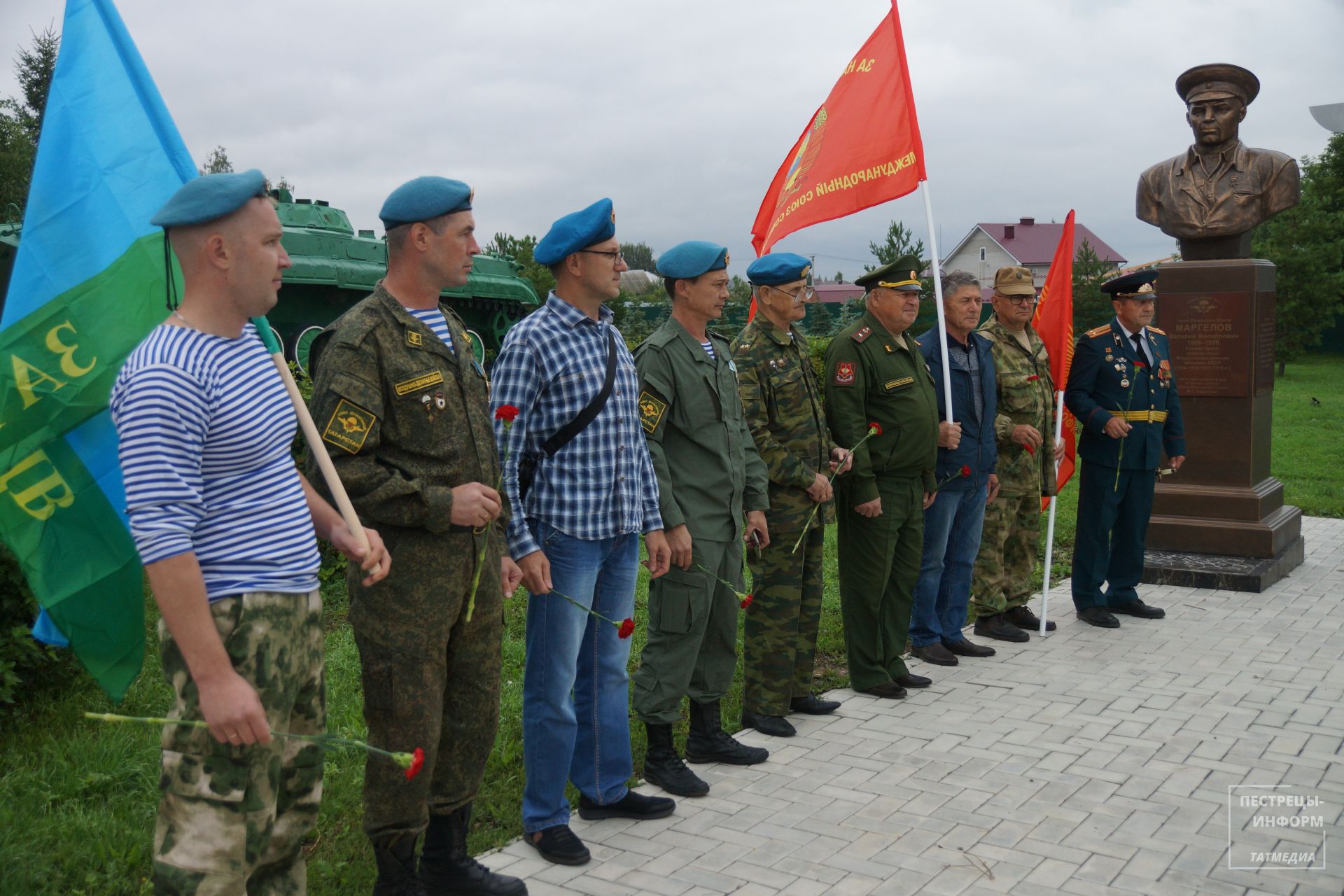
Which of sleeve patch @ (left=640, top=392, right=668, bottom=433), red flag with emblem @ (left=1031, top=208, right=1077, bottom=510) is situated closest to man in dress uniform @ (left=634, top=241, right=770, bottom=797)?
sleeve patch @ (left=640, top=392, right=668, bottom=433)

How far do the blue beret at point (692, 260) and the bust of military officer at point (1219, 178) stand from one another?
5.48 meters

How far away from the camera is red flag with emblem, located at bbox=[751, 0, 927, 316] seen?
18.6 ft

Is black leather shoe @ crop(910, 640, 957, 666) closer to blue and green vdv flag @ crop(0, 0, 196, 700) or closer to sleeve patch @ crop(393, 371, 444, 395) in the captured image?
sleeve patch @ crop(393, 371, 444, 395)

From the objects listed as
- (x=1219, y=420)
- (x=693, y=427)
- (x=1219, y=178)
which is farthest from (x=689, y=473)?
(x=1219, y=178)

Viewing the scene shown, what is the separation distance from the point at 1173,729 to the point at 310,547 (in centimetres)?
385

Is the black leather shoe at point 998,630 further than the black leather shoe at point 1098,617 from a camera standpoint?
No

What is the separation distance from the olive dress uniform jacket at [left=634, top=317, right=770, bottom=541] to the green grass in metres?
1.07

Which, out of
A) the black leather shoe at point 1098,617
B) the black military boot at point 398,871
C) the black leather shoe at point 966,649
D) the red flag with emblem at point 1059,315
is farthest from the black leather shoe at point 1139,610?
the black military boot at point 398,871

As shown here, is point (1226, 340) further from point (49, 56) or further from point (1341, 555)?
point (49, 56)

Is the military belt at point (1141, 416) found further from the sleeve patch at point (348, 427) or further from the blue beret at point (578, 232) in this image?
the sleeve patch at point (348, 427)

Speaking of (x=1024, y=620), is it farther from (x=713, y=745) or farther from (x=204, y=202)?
(x=204, y=202)

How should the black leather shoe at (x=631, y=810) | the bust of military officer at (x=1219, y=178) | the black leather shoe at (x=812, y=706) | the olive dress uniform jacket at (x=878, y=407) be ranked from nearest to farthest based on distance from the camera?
the black leather shoe at (x=631, y=810)
the black leather shoe at (x=812, y=706)
the olive dress uniform jacket at (x=878, y=407)
the bust of military officer at (x=1219, y=178)

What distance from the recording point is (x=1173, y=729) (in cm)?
489

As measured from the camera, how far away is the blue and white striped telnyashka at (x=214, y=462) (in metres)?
2.17
